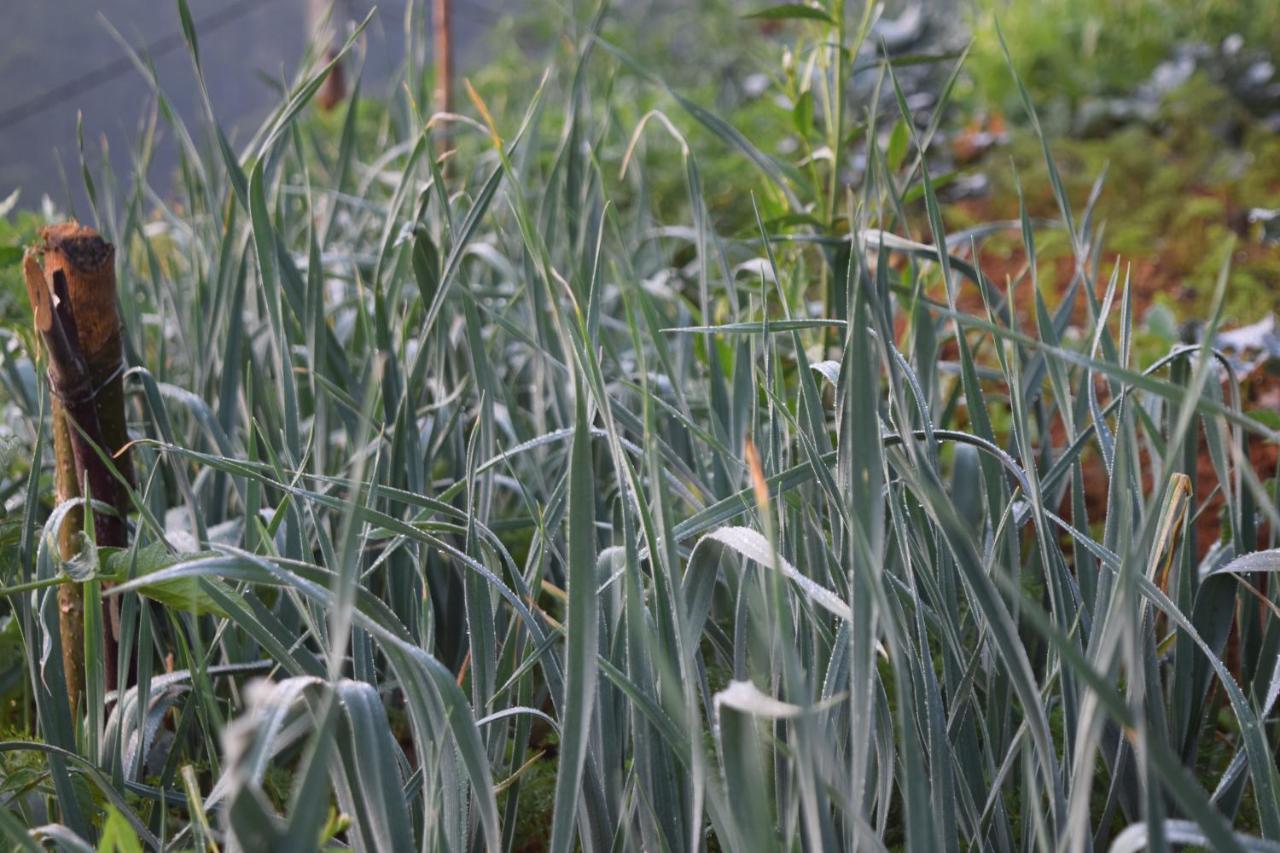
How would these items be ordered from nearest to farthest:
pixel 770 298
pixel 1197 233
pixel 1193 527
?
pixel 1193 527, pixel 770 298, pixel 1197 233

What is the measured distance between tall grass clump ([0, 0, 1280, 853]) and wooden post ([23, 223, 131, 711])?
24mm

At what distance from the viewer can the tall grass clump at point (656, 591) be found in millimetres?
478

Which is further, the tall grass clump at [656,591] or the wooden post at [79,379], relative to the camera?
the wooden post at [79,379]

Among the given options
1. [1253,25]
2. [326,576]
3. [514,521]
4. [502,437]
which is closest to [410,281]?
[502,437]

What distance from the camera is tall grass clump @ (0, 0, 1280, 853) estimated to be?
1.57 ft

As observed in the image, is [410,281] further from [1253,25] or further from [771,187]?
[1253,25]

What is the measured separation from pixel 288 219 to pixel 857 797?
52.1 inches

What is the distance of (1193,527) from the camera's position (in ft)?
2.73

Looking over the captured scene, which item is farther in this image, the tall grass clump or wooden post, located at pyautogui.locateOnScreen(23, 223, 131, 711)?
wooden post, located at pyautogui.locateOnScreen(23, 223, 131, 711)

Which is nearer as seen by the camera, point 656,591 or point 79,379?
point 656,591

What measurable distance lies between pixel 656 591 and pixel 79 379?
0.46 m

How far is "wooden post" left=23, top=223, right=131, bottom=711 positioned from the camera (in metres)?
0.78

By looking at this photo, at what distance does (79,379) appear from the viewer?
0.80 meters

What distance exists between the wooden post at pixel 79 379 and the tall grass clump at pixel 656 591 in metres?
0.02
